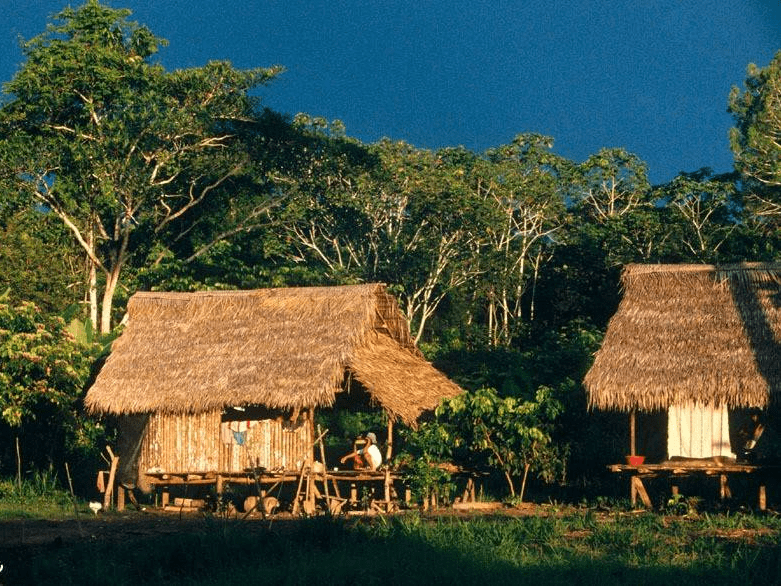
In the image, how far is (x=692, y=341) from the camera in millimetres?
18062

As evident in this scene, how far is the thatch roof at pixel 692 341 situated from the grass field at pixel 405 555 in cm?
300

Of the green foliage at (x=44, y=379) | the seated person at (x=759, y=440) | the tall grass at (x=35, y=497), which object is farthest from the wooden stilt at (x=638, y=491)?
the green foliage at (x=44, y=379)

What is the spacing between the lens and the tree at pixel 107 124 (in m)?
28.8

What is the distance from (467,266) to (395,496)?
579 inches

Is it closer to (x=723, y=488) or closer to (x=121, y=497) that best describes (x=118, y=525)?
(x=121, y=497)

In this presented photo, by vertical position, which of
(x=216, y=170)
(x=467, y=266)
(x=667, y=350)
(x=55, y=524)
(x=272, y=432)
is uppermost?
(x=216, y=170)

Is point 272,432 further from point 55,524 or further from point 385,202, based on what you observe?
point 385,202

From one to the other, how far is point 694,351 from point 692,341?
0.84 ft

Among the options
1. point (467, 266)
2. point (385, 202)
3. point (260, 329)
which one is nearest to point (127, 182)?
point (385, 202)

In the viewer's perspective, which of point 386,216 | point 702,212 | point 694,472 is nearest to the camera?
point 694,472

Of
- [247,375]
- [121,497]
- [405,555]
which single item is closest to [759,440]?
[247,375]

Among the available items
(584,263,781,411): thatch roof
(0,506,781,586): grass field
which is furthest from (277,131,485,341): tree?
(0,506,781,586): grass field

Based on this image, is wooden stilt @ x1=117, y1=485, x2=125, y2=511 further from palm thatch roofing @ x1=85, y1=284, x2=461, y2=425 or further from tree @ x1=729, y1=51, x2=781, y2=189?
tree @ x1=729, y1=51, x2=781, y2=189

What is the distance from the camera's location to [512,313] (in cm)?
3594
